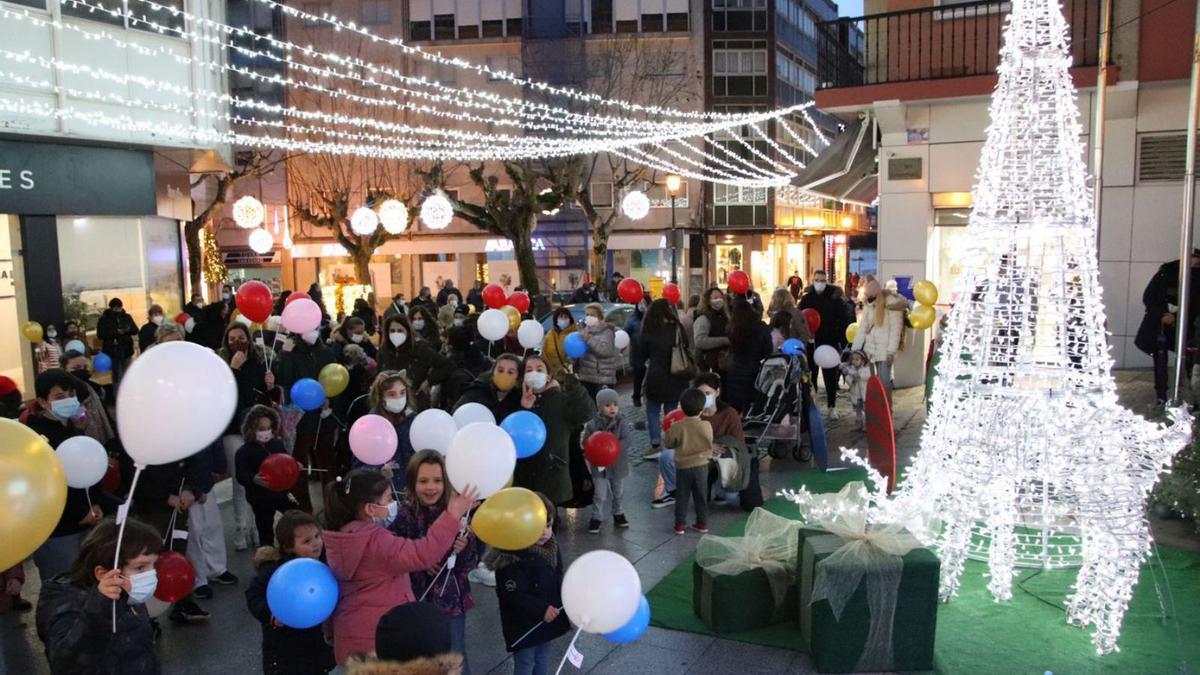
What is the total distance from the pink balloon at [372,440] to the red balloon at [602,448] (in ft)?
5.03

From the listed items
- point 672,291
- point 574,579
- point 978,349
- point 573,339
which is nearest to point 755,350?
point 573,339

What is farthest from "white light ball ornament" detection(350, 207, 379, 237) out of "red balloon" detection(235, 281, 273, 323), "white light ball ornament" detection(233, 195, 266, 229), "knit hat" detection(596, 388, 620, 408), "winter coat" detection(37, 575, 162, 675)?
"winter coat" detection(37, 575, 162, 675)

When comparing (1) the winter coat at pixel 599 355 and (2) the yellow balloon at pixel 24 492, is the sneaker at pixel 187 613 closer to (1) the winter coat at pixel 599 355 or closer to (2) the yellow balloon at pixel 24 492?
(2) the yellow balloon at pixel 24 492

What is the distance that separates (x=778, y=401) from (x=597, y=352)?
2.02m

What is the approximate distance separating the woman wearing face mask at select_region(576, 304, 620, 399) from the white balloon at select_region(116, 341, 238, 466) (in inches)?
236

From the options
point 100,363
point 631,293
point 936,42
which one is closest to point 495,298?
point 631,293

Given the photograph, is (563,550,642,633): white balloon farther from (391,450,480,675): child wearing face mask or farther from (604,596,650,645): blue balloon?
(391,450,480,675): child wearing face mask

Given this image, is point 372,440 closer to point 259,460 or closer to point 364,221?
point 259,460

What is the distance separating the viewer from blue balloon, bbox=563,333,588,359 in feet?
31.1

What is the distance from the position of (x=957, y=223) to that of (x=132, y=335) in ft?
42.3

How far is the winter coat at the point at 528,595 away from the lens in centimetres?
Answer: 419

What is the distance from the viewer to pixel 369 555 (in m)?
3.77

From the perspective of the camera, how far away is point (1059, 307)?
17.4ft

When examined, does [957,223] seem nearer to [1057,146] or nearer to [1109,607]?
[1057,146]
